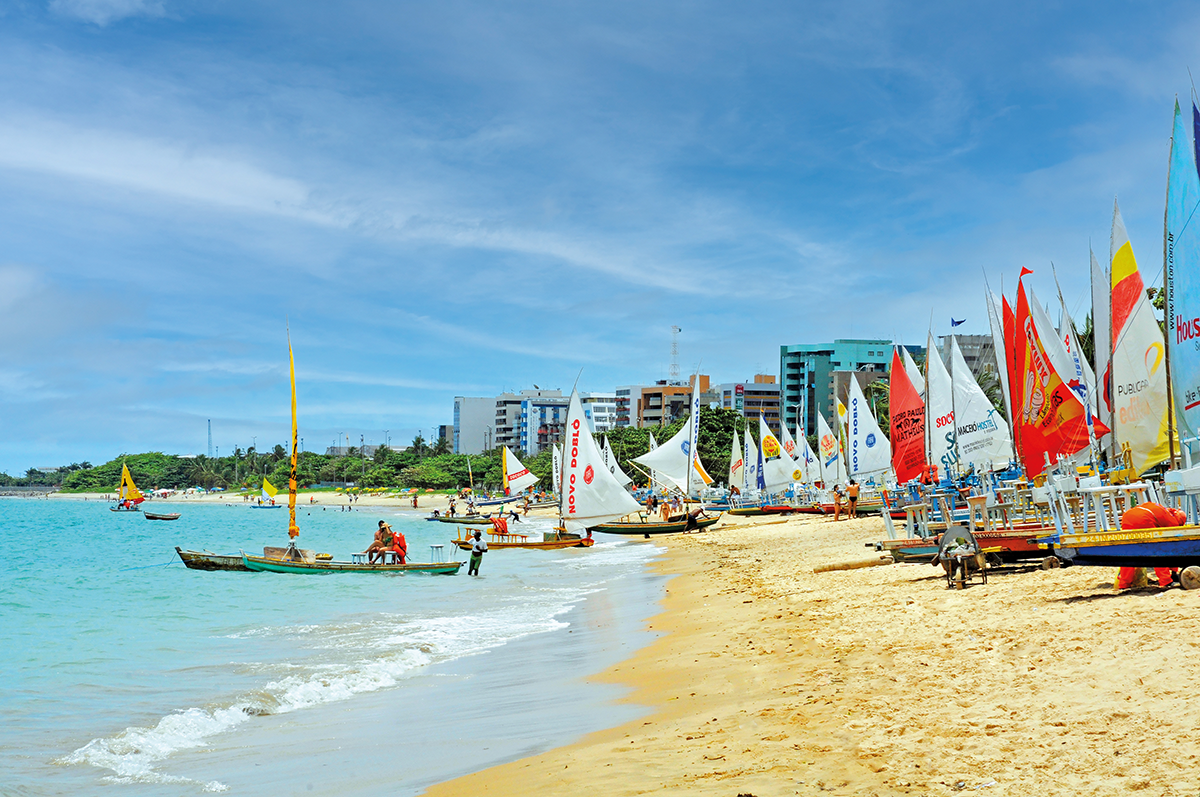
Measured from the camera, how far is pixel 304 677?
1334 centimetres

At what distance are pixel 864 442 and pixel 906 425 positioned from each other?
15221 millimetres

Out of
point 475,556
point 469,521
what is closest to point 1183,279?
point 475,556

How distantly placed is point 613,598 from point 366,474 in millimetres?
148368

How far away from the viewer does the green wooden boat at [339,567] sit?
28328 millimetres

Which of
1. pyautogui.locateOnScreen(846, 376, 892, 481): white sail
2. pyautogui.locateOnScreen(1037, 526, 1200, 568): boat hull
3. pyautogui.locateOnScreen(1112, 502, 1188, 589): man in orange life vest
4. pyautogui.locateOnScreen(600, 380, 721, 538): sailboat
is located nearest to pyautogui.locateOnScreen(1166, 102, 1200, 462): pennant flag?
pyautogui.locateOnScreen(1112, 502, 1188, 589): man in orange life vest

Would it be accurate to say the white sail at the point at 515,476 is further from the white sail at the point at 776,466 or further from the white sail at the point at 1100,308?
the white sail at the point at 1100,308

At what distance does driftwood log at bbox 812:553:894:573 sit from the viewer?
2075cm

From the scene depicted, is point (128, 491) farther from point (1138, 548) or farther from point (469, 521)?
point (1138, 548)

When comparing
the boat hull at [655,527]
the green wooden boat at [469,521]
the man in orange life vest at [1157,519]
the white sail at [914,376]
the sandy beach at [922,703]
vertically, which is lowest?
the green wooden boat at [469,521]

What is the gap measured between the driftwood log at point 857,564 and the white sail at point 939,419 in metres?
8.26

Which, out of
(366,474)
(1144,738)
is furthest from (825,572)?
(366,474)

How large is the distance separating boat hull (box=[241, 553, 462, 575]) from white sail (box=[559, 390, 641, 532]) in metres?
11.7

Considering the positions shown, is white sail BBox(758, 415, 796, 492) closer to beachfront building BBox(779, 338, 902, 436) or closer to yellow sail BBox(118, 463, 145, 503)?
beachfront building BBox(779, 338, 902, 436)

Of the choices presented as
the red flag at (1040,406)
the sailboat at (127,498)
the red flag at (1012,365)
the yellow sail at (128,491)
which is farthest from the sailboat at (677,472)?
the sailboat at (127,498)
